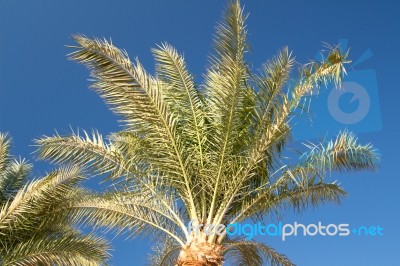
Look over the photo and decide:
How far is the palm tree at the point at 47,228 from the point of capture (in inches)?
457

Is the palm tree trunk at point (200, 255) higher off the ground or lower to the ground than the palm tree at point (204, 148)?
lower

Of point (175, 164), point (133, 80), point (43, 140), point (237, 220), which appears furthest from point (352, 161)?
point (43, 140)

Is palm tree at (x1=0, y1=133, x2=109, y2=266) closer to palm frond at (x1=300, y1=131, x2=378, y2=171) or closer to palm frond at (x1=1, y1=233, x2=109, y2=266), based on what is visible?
palm frond at (x1=1, y1=233, x2=109, y2=266)

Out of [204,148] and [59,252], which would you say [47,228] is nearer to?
[59,252]

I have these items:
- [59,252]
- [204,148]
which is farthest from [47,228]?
[204,148]

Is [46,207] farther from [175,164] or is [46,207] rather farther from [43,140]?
[175,164]

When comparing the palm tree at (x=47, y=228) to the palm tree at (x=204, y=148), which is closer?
the palm tree at (x=204, y=148)

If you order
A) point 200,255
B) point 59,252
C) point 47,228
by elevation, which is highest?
point 47,228

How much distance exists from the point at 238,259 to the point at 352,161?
3.54 metres

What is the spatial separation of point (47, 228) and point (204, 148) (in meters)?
4.55

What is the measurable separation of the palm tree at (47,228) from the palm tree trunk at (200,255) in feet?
9.68

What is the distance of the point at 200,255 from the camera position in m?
9.27

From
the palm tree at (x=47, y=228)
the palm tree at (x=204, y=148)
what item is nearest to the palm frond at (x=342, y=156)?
the palm tree at (x=204, y=148)

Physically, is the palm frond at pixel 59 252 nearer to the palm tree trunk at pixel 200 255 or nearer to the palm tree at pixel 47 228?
the palm tree at pixel 47 228
